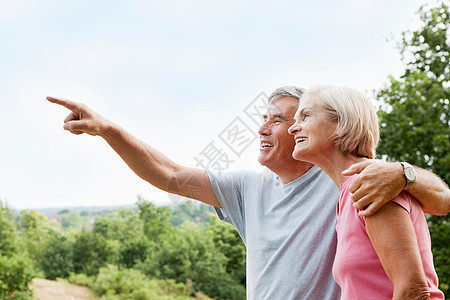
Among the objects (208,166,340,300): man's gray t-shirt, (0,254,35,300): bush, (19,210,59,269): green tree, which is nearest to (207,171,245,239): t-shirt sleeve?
(208,166,340,300): man's gray t-shirt

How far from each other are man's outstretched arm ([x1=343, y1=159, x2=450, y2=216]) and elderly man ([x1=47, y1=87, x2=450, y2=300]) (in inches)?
0.5

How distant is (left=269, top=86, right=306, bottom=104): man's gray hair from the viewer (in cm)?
168

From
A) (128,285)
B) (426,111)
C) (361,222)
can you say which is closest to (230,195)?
(361,222)

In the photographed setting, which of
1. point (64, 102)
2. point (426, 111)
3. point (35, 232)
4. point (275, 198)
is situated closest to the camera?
point (64, 102)

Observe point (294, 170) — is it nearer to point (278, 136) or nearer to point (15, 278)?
point (278, 136)

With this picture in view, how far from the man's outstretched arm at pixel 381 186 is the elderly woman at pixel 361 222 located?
0.07 feet

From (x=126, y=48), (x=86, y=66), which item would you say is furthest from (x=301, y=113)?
(x=86, y=66)

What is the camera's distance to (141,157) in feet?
5.08

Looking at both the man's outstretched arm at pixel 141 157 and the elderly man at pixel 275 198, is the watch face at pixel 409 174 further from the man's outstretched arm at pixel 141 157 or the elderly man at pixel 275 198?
the man's outstretched arm at pixel 141 157

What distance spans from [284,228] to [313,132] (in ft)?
1.37

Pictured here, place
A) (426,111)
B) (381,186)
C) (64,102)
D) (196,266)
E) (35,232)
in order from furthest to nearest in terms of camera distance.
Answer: (35,232) → (196,266) → (426,111) → (64,102) → (381,186)

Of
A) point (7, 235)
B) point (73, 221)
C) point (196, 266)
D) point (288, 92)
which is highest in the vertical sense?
point (288, 92)

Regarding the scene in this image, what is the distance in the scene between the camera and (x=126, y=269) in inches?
367

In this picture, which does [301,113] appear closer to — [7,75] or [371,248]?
[371,248]
